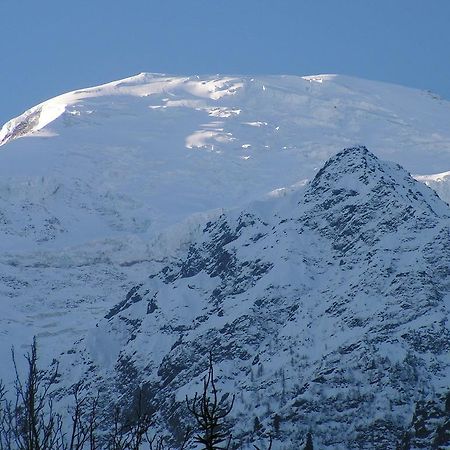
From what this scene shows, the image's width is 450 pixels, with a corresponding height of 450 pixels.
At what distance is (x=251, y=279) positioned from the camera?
13538cm

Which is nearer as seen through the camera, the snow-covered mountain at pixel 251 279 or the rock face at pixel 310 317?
the rock face at pixel 310 317

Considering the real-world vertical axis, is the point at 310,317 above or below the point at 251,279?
below

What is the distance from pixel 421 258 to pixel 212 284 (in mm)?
26386

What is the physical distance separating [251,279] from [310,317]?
15.7m

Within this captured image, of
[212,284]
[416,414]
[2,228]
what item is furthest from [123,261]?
[416,414]

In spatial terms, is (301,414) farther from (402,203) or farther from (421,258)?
(402,203)

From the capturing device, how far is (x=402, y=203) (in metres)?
136

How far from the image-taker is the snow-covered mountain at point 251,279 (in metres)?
106

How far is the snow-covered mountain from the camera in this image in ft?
349

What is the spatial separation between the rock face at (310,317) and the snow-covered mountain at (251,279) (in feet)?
0.68

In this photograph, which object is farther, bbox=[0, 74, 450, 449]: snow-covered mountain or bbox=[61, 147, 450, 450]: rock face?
bbox=[0, 74, 450, 449]: snow-covered mountain

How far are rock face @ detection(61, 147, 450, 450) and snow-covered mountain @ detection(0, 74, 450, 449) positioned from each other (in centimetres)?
21

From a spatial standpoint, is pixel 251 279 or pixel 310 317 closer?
pixel 310 317

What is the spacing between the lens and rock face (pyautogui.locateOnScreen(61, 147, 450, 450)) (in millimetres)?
101938
